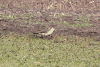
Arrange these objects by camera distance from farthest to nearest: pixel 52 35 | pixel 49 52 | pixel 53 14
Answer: pixel 53 14 < pixel 52 35 < pixel 49 52

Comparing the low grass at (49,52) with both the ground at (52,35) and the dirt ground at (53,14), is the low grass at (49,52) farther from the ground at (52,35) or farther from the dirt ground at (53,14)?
the dirt ground at (53,14)

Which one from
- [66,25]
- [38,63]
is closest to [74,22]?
[66,25]

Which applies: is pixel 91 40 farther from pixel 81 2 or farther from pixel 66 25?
pixel 81 2

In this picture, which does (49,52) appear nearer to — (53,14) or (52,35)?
(52,35)

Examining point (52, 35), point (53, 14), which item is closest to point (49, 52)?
point (52, 35)

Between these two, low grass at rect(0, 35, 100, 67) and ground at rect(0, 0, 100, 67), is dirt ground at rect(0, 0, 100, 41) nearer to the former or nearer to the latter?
ground at rect(0, 0, 100, 67)

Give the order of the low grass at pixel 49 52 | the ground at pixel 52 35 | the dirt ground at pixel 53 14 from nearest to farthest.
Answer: the low grass at pixel 49 52
the ground at pixel 52 35
the dirt ground at pixel 53 14

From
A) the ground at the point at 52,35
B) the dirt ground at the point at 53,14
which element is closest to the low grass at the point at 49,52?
the ground at the point at 52,35

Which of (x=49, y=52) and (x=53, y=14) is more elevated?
(x=53, y=14)
